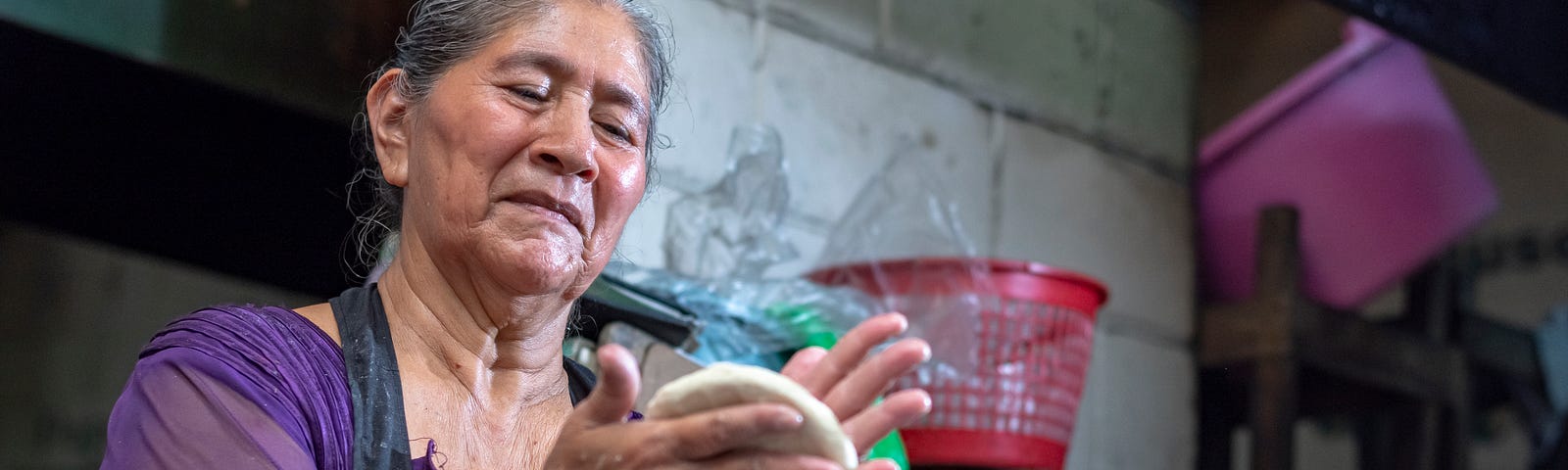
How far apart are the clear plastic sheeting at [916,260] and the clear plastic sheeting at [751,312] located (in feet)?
0.48

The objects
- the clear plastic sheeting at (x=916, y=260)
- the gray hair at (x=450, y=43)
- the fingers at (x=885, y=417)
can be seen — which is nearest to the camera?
the fingers at (x=885, y=417)

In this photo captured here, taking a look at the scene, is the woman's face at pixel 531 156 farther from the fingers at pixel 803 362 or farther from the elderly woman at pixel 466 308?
the fingers at pixel 803 362

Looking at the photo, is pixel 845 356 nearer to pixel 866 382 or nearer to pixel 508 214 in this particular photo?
pixel 866 382

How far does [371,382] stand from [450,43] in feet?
1.25

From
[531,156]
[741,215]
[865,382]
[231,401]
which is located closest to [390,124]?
[531,156]

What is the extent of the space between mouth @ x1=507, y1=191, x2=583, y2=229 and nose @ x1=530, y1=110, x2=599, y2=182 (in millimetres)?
32

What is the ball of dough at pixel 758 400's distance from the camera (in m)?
0.96

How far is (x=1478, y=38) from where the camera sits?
100 inches

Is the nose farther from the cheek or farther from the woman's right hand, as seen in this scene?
the woman's right hand

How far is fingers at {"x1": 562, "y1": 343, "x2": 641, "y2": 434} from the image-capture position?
0.94 m

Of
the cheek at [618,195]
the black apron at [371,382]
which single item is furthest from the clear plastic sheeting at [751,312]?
the black apron at [371,382]

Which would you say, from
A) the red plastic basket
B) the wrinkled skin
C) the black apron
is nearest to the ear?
the wrinkled skin

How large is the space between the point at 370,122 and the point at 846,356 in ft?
2.22

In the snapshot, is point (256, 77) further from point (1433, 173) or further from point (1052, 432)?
point (1433, 173)
